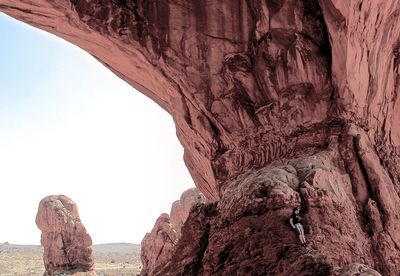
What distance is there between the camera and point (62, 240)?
30109 millimetres

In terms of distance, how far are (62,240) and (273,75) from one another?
26.0 meters

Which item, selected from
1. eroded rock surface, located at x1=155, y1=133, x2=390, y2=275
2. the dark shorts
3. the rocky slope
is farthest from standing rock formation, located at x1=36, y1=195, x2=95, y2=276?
the dark shorts

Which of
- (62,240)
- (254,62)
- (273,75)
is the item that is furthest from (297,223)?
(62,240)

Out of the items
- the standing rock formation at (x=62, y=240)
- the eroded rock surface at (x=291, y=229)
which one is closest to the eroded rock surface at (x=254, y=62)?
the eroded rock surface at (x=291, y=229)

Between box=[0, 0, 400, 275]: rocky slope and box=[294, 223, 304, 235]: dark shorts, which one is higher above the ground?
box=[0, 0, 400, 275]: rocky slope

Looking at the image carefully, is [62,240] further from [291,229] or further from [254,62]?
[291,229]

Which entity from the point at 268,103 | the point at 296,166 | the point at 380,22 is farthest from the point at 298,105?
the point at 380,22

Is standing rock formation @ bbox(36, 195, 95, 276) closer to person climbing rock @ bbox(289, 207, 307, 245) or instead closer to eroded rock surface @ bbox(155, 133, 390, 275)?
eroded rock surface @ bbox(155, 133, 390, 275)

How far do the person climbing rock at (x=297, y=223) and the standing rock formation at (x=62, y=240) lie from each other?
85.8 feet

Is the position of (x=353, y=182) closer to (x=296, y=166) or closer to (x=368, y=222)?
(x=368, y=222)

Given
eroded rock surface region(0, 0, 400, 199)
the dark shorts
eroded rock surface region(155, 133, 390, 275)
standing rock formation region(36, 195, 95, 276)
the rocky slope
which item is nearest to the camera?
eroded rock surface region(155, 133, 390, 275)

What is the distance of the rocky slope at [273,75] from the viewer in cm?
670

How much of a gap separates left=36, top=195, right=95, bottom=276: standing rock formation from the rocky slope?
23438mm

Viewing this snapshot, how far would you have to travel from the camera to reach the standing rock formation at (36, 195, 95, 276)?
29.4m
